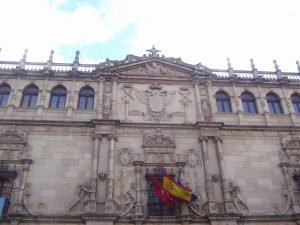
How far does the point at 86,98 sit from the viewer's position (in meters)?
21.8

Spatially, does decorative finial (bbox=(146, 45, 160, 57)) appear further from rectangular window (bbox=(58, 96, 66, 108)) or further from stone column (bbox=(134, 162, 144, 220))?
stone column (bbox=(134, 162, 144, 220))

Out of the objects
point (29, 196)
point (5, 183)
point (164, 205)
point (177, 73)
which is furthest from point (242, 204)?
point (5, 183)

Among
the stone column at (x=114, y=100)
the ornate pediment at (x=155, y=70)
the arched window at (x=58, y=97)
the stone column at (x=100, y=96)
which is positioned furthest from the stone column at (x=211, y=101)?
the arched window at (x=58, y=97)

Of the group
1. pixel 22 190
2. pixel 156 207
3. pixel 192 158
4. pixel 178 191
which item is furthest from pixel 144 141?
pixel 22 190

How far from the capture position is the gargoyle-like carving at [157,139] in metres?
19.9

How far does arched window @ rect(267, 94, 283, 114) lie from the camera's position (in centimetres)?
2247

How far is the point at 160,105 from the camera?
21672mm

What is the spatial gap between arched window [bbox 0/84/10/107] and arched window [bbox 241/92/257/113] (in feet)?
50.0

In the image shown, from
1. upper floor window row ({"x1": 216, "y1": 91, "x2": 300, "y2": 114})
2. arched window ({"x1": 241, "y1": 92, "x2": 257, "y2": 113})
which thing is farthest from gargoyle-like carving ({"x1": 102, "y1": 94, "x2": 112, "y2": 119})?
arched window ({"x1": 241, "y1": 92, "x2": 257, "y2": 113})

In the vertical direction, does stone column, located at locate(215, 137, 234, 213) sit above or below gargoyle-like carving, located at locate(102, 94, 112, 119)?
below

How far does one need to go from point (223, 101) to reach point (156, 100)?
4.52 metres

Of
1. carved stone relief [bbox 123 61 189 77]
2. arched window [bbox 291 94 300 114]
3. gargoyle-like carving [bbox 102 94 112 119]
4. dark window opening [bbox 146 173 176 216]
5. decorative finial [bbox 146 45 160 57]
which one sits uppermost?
decorative finial [bbox 146 45 160 57]

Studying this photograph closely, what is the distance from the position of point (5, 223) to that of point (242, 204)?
40.0 feet

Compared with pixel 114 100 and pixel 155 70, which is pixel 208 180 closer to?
pixel 114 100
